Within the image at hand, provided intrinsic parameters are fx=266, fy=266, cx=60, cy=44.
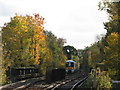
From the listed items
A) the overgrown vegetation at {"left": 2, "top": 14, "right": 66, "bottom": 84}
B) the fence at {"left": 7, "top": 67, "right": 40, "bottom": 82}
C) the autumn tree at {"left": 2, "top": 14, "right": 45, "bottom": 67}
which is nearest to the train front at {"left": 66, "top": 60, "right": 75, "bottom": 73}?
the overgrown vegetation at {"left": 2, "top": 14, "right": 66, "bottom": 84}

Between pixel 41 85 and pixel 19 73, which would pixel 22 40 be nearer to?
pixel 19 73

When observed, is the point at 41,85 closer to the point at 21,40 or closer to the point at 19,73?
the point at 19,73

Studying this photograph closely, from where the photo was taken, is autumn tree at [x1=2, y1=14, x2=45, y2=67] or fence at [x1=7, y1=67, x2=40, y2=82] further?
autumn tree at [x1=2, y1=14, x2=45, y2=67]

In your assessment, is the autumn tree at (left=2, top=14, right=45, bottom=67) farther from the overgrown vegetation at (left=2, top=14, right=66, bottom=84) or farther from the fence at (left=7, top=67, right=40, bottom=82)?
the fence at (left=7, top=67, right=40, bottom=82)

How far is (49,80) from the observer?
24.8m

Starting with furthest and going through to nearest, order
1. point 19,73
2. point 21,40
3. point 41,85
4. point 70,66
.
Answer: point 70,66 < point 21,40 < point 19,73 < point 41,85

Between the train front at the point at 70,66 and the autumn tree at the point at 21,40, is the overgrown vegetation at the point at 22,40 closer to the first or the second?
the autumn tree at the point at 21,40

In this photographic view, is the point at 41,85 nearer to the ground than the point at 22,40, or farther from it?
nearer to the ground

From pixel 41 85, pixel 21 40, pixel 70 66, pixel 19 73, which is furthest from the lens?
pixel 70 66

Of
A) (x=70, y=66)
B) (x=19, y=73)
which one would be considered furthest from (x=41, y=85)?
(x=70, y=66)

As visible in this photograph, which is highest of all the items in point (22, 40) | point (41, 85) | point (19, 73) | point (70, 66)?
point (22, 40)

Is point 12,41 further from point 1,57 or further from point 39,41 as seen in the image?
point 1,57

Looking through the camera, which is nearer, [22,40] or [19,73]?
[19,73]

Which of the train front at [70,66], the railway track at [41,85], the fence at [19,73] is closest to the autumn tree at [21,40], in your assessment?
the fence at [19,73]
